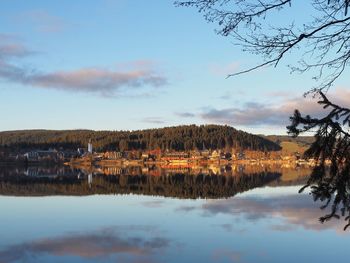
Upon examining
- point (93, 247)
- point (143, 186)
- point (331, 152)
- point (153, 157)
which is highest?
point (153, 157)

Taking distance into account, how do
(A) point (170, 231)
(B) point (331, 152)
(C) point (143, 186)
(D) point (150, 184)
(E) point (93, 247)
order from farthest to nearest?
1. (D) point (150, 184)
2. (C) point (143, 186)
3. (A) point (170, 231)
4. (E) point (93, 247)
5. (B) point (331, 152)

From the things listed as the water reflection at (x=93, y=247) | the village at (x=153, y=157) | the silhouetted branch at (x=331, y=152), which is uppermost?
the village at (x=153, y=157)

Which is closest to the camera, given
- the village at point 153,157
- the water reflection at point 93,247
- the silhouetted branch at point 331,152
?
the silhouetted branch at point 331,152

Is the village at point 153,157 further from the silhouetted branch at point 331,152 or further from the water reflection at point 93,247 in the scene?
the silhouetted branch at point 331,152

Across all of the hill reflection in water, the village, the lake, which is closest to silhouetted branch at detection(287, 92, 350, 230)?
the lake

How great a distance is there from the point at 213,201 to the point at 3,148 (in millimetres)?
166374

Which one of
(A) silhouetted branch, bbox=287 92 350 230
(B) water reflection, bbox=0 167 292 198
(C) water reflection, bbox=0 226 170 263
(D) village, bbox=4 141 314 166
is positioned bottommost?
(C) water reflection, bbox=0 226 170 263

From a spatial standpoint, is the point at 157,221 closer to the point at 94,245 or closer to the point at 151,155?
the point at 94,245

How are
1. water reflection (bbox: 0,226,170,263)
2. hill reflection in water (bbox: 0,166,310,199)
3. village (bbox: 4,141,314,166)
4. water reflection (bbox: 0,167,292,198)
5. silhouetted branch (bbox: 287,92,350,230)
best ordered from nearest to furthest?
silhouetted branch (bbox: 287,92,350,230) → water reflection (bbox: 0,226,170,263) → water reflection (bbox: 0,167,292,198) → hill reflection in water (bbox: 0,166,310,199) → village (bbox: 4,141,314,166)

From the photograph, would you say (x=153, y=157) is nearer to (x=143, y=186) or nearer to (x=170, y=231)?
(x=143, y=186)

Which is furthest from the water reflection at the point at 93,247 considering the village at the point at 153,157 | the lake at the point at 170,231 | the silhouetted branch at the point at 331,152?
the village at the point at 153,157

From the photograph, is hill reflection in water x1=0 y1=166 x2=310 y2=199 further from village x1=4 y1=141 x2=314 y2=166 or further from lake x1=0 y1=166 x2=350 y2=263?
village x1=4 y1=141 x2=314 y2=166

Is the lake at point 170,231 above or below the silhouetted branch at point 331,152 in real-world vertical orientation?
below

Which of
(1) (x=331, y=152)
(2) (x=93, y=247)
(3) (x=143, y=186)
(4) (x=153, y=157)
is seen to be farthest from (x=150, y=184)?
(4) (x=153, y=157)
